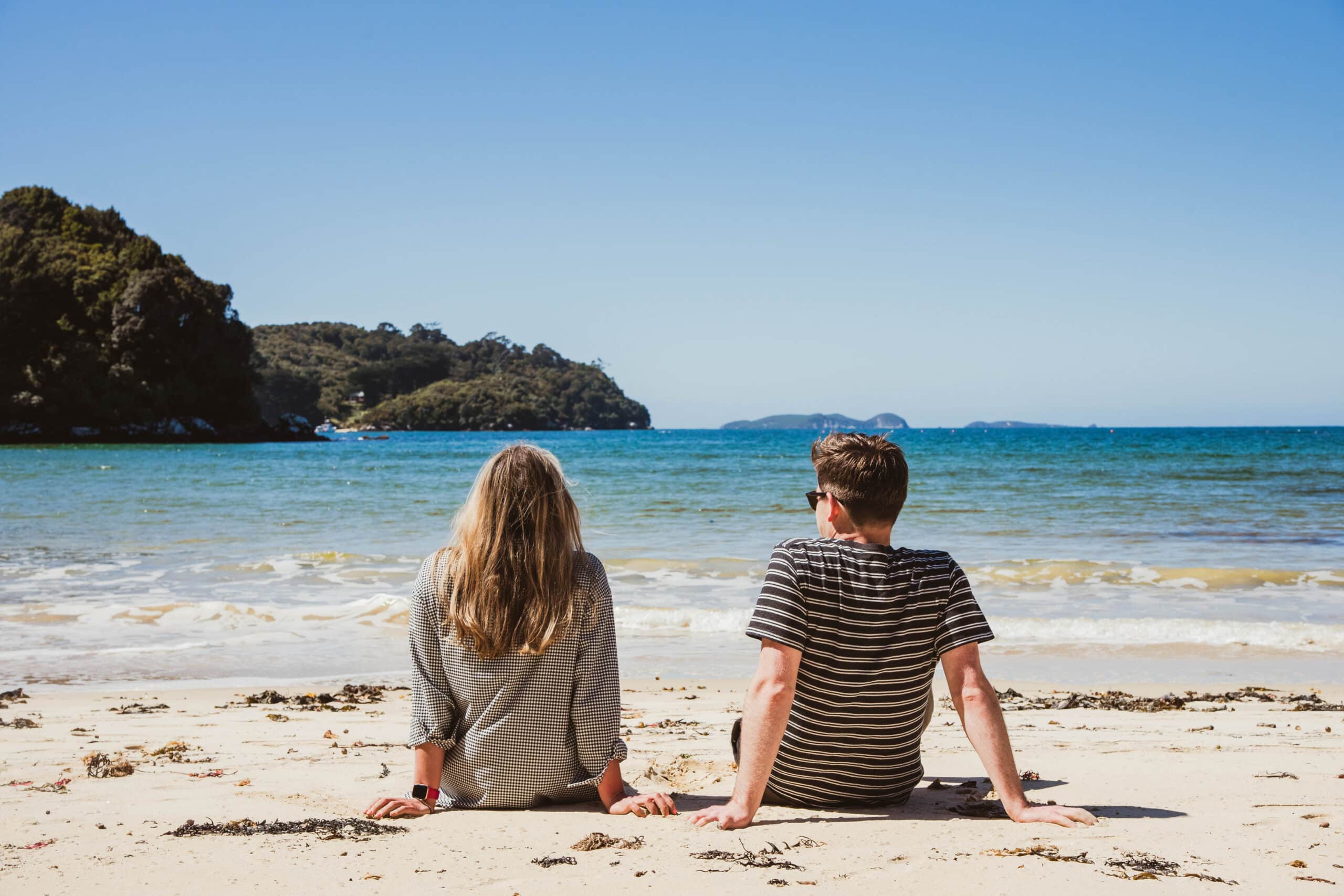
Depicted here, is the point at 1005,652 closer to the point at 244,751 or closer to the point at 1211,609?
the point at 1211,609

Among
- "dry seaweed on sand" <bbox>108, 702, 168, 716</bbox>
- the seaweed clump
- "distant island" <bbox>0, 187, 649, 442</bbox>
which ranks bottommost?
"dry seaweed on sand" <bbox>108, 702, 168, 716</bbox>

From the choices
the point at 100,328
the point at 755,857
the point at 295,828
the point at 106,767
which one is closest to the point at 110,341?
the point at 100,328

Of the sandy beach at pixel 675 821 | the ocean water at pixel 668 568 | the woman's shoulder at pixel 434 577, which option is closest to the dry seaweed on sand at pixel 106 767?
the sandy beach at pixel 675 821

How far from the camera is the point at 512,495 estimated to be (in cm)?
283

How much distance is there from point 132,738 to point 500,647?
2797 mm

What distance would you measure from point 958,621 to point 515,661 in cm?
136

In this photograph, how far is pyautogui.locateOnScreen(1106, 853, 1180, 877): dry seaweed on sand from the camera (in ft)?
8.33

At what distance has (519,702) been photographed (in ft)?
9.68

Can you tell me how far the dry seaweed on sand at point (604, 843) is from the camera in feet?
9.07

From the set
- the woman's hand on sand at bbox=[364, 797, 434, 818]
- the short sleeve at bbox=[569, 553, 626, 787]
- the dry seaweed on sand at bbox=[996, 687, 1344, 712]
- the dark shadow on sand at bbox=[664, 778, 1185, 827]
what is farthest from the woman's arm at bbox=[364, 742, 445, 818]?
the dry seaweed on sand at bbox=[996, 687, 1344, 712]

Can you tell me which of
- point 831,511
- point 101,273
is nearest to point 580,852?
point 831,511

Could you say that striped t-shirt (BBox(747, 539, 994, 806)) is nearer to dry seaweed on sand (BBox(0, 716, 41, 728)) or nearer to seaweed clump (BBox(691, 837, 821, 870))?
seaweed clump (BBox(691, 837, 821, 870))

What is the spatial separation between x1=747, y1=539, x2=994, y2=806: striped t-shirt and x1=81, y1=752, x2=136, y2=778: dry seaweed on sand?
9.07ft

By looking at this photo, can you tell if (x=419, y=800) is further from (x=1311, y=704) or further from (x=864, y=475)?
(x=1311, y=704)
